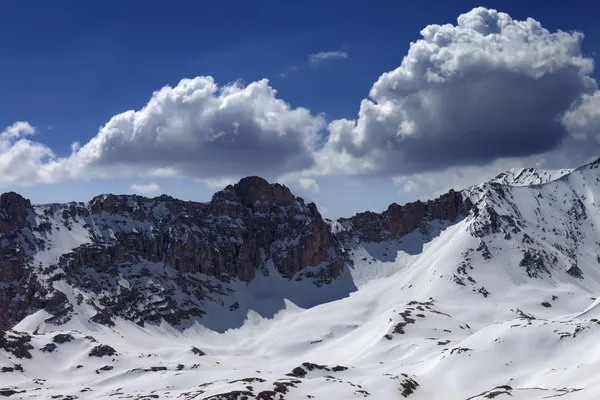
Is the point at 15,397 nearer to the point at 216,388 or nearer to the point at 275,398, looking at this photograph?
the point at 216,388

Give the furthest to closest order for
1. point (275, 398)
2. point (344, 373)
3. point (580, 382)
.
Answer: point (344, 373) → point (275, 398) → point (580, 382)

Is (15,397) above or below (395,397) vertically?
above

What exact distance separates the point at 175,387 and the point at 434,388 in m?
85.0

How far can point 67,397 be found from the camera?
648ft

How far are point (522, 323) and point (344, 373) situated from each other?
56386 mm

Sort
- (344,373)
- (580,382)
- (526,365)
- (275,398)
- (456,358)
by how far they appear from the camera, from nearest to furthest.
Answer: (580,382), (275,398), (526,365), (456,358), (344,373)

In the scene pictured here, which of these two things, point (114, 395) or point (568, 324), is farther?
point (114, 395)

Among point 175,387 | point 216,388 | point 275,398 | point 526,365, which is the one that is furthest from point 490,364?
point 175,387

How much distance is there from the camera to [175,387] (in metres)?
199

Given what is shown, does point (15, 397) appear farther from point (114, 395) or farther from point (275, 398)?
point (275, 398)

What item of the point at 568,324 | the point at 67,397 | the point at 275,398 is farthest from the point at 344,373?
the point at 67,397

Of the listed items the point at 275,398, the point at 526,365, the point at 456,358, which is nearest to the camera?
the point at 275,398

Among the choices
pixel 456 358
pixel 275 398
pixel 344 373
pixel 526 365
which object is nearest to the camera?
pixel 275 398

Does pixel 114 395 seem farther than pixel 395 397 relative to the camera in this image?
Yes
